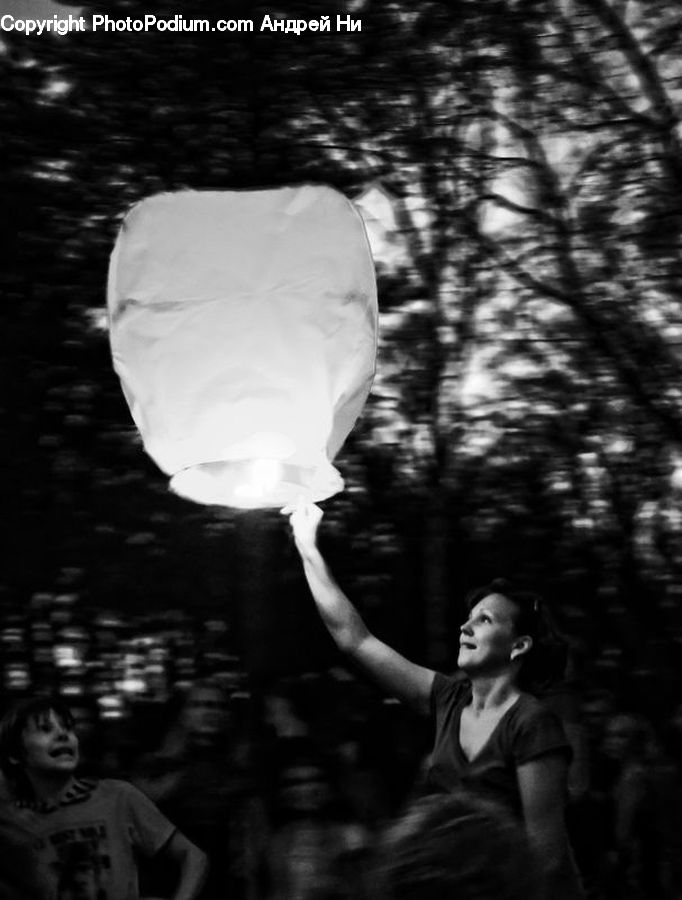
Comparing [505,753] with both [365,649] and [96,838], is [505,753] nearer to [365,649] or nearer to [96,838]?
[365,649]

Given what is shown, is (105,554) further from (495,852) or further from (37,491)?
(495,852)

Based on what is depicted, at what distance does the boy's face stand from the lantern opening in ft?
2.45

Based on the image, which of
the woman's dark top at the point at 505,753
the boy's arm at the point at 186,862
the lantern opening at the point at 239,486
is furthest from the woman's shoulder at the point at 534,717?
the boy's arm at the point at 186,862

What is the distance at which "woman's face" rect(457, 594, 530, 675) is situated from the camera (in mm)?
2488

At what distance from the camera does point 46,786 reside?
2693 millimetres

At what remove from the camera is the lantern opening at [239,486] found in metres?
2.06

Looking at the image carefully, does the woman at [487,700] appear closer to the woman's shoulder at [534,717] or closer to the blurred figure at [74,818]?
the woman's shoulder at [534,717]

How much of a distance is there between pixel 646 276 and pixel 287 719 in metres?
1.09

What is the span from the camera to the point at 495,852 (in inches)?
47.8

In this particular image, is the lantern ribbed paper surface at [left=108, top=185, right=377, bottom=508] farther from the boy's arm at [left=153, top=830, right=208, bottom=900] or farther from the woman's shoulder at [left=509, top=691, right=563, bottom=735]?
the boy's arm at [left=153, top=830, right=208, bottom=900]

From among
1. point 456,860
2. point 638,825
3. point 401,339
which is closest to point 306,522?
point 401,339

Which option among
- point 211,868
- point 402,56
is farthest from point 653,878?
point 402,56

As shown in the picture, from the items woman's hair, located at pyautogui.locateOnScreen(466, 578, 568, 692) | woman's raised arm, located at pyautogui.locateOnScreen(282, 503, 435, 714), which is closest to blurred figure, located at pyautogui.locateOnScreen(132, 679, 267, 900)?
woman's raised arm, located at pyautogui.locateOnScreen(282, 503, 435, 714)

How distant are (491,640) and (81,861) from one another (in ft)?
2.67
